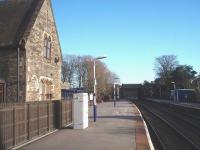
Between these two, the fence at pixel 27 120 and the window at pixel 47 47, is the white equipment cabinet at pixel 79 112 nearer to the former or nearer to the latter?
the fence at pixel 27 120

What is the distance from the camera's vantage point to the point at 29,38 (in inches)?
1127

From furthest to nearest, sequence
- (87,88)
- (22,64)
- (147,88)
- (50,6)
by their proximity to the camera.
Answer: (147,88) < (87,88) < (50,6) < (22,64)

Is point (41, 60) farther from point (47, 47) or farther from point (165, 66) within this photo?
point (165, 66)

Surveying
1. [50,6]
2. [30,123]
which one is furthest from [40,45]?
[30,123]

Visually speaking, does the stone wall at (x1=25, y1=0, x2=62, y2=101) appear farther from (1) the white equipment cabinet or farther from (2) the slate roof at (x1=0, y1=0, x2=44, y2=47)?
(1) the white equipment cabinet

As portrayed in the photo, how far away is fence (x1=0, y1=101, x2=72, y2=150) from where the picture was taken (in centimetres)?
1410

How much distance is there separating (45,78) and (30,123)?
15.0 m

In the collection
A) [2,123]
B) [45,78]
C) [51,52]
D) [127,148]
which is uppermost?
[51,52]

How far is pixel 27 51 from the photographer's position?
92.4 ft

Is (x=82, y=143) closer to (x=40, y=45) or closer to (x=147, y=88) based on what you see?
(x=40, y=45)

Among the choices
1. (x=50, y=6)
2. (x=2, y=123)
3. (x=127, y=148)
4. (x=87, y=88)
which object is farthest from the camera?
(x=87, y=88)

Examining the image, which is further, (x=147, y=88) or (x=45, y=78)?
(x=147, y=88)

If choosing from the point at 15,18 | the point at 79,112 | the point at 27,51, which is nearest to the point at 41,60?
the point at 27,51

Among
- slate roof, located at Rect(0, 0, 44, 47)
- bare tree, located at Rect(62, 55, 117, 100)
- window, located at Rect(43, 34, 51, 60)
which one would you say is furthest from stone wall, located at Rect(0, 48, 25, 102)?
bare tree, located at Rect(62, 55, 117, 100)
